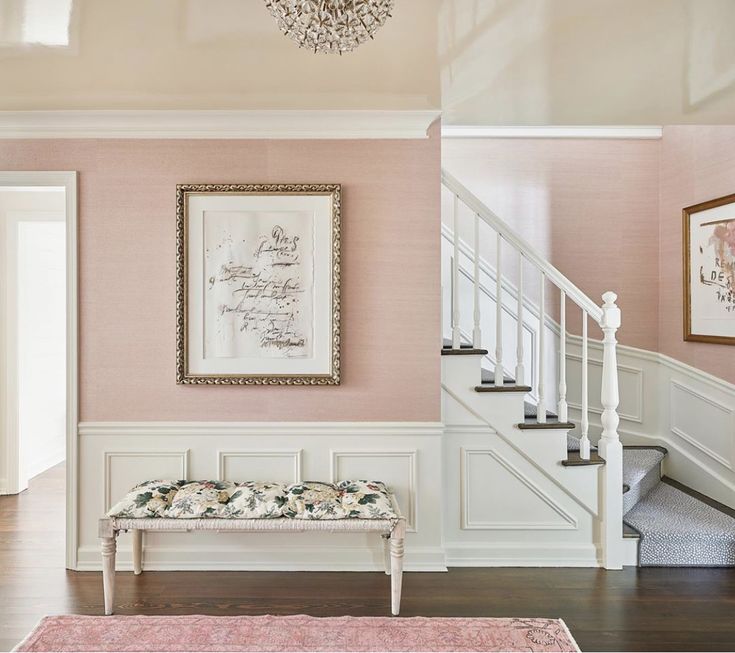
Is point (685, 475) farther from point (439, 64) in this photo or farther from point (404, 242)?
point (439, 64)

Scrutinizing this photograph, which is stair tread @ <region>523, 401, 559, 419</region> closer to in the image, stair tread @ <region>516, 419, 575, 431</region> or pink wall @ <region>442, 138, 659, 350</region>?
stair tread @ <region>516, 419, 575, 431</region>

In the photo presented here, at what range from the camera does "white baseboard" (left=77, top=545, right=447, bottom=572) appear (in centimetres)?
311

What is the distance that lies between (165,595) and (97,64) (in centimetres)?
248

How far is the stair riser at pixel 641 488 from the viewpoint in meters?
3.53

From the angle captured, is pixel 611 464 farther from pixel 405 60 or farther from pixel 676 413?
pixel 405 60

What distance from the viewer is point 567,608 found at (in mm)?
2713

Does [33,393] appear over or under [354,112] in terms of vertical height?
under

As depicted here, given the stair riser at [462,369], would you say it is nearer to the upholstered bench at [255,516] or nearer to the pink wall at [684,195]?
the upholstered bench at [255,516]

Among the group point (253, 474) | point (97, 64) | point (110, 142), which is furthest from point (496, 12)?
point (253, 474)

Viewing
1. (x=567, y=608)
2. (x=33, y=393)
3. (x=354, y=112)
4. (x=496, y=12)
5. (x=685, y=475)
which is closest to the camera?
(x=496, y=12)

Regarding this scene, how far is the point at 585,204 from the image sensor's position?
14.6 feet

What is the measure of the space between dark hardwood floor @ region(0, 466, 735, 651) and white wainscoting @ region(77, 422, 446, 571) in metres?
0.12

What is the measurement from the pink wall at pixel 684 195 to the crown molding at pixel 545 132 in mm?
254

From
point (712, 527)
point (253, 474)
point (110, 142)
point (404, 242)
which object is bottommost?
point (712, 527)
